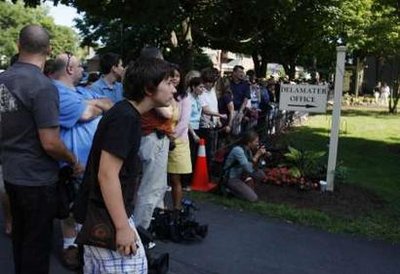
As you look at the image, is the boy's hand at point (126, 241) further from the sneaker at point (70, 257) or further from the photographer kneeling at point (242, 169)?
the photographer kneeling at point (242, 169)

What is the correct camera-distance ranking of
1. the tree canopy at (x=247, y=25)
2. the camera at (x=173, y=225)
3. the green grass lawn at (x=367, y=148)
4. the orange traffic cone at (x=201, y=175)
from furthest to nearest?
1. the tree canopy at (x=247, y=25)
2. the green grass lawn at (x=367, y=148)
3. the orange traffic cone at (x=201, y=175)
4. the camera at (x=173, y=225)

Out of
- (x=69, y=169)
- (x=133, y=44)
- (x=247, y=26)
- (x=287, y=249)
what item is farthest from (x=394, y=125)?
(x=69, y=169)

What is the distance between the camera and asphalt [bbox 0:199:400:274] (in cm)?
568

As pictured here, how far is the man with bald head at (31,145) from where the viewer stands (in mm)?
3746

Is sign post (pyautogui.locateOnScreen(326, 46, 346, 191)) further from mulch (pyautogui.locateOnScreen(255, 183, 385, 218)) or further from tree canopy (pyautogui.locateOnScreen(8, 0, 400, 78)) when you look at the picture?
tree canopy (pyautogui.locateOnScreen(8, 0, 400, 78))

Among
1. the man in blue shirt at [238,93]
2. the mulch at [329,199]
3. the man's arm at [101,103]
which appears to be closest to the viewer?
the man's arm at [101,103]

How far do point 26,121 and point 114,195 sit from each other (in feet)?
3.58

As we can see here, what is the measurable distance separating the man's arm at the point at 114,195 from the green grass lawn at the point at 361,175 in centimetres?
462

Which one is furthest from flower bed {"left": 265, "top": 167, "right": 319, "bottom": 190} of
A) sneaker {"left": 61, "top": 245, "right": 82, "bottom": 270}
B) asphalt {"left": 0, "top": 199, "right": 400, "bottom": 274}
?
sneaker {"left": 61, "top": 245, "right": 82, "bottom": 270}

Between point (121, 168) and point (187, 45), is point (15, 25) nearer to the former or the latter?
point (187, 45)

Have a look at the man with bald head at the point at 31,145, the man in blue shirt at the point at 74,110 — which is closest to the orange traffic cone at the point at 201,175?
the man in blue shirt at the point at 74,110

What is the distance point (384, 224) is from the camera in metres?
7.57

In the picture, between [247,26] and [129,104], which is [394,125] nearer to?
[247,26]

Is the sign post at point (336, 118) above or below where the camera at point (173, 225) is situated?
above
